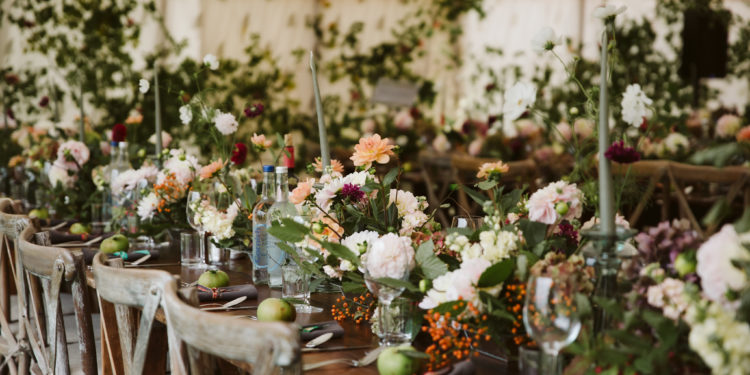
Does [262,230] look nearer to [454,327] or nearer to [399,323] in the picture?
[399,323]

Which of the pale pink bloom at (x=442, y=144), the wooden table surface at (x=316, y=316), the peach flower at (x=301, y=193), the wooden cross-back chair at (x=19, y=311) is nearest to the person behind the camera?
the wooden table surface at (x=316, y=316)

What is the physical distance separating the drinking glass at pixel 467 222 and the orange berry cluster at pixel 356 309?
Result: 0.24 meters

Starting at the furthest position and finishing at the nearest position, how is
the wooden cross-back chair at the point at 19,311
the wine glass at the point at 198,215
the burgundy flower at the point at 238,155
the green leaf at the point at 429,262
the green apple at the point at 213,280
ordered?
the burgundy flower at the point at 238,155 → the wine glass at the point at 198,215 → the wooden cross-back chair at the point at 19,311 → the green apple at the point at 213,280 → the green leaf at the point at 429,262

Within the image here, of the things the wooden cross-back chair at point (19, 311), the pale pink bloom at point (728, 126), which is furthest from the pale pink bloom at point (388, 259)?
the pale pink bloom at point (728, 126)

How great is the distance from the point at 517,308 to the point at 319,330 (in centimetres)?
42

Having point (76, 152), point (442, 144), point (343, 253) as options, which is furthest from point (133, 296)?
point (442, 144)

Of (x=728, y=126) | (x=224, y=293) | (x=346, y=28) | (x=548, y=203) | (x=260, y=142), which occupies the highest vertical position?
(x=346, y=28)

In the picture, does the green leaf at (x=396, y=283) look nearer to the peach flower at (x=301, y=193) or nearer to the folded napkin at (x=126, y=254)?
the peach flower at (x=301, y=193)

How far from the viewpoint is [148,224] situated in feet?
8.59

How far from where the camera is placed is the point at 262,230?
6.66 ft

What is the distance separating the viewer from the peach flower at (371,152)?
1735mm

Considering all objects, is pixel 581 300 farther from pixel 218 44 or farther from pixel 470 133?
pixel 218 44

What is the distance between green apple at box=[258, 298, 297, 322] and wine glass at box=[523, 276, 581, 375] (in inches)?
22.1

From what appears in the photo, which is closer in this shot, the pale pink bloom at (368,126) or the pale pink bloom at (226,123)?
the pale pink bloom at (226,123)
